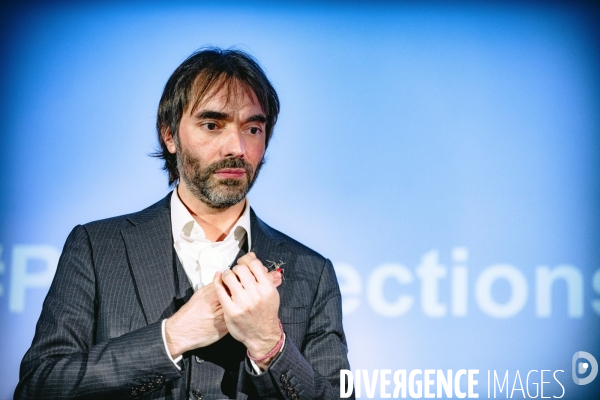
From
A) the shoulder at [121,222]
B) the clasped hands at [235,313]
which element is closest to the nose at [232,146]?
the shoulder at [121,222]

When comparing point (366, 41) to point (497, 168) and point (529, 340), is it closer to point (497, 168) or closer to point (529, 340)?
point (497, 168)

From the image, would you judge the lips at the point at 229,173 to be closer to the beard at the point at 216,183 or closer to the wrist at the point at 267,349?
the beard at the point at 216,183

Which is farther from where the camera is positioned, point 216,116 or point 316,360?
point 216,116

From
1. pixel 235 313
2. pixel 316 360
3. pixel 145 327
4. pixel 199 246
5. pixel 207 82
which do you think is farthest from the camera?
pixel 207 82

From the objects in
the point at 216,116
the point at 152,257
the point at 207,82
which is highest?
the point at 207,82

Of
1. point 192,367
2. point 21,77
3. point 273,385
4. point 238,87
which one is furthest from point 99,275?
point 21,77

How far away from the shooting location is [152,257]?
212 cm

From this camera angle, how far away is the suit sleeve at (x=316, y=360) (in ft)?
6.17

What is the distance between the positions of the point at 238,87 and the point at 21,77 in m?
1.32

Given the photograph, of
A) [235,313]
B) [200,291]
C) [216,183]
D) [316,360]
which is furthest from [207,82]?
[316,360]

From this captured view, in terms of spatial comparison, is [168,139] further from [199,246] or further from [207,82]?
[199,246]

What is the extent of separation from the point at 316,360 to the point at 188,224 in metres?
0.60

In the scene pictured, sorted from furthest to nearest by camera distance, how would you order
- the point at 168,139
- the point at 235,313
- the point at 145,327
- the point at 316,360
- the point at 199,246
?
the point at 168,139, the point at 199,246, the point at 316,360, the point at 145,327, the point at 235,313

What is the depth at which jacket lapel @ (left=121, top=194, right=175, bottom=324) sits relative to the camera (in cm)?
204
